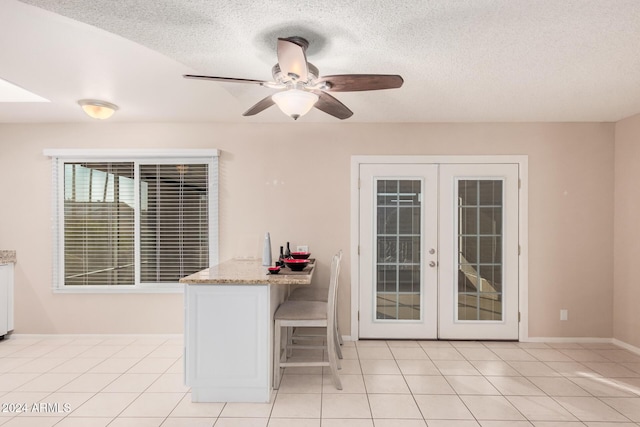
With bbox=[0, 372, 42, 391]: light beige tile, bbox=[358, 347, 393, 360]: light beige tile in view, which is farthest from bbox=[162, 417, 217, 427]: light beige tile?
bbox=[358, 347, 393, 360]: light beige tile

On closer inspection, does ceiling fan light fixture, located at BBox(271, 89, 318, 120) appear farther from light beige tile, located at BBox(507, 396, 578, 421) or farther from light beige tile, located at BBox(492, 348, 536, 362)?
light beige tile, located at BBox(492, 348, 536, 362)

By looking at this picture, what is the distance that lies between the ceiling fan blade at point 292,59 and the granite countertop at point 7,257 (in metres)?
3.89

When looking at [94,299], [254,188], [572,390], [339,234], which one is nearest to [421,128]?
[339,234]

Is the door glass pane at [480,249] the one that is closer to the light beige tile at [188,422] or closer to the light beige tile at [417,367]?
the light beige tile at [417,367]

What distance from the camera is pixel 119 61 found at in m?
2.50

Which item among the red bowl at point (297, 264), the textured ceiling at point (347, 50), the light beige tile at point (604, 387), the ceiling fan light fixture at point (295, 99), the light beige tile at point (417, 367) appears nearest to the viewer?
the textured ceiling at point (347, 50)

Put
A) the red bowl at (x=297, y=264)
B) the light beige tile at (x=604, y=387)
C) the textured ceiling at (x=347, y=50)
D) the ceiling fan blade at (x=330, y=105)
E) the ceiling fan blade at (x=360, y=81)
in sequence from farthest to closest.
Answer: the red bowl at (x=297, y=264) < the light beige tile at (x=604, y=387) < the ceiling fan blade at (x=330, y=105) < the ceiling fan blade at (x=360, y=81) < the textured ceiling at (x=347, y=50)

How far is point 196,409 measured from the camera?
2.52 meters

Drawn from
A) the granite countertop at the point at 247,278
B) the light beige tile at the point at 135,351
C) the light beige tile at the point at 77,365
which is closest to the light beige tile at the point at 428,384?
the granite countertop at the point at 247,278

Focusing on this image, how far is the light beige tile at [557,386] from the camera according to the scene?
2.76 m

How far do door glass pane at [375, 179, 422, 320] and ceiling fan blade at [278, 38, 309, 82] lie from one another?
2231mm

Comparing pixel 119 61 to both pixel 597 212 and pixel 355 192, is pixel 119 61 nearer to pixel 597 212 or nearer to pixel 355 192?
pixel 355 192

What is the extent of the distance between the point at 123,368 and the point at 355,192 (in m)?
2.70

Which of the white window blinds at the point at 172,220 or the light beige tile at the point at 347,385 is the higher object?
the white window blinds at the point at 172,220
